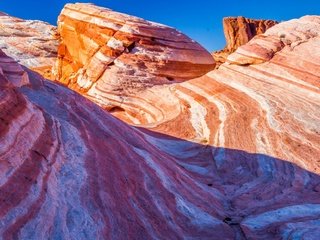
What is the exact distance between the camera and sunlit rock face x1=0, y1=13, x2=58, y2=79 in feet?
138

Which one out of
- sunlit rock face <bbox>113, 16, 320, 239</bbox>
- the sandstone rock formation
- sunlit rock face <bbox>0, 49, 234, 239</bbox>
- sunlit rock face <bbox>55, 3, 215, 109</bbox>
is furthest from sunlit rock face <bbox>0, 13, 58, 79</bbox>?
sunlit rock face <bbox>0, 49, 234, 239</bbox>

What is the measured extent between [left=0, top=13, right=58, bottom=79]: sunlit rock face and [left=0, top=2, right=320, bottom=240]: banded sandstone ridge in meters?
22.2

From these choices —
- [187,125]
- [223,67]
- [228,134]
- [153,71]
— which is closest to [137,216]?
[228,134]

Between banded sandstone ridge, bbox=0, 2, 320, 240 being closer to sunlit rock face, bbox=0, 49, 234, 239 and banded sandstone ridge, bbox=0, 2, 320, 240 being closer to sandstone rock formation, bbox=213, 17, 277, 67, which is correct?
sunlit rock face, bbox=0, 49, 234, 239

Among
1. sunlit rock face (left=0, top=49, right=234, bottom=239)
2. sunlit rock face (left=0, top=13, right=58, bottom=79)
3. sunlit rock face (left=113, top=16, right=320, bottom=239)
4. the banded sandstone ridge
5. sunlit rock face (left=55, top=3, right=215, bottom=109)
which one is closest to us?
sunlit rock face (left=0, top=49, right=234, bottom=239)

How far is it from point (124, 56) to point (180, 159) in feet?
49.9

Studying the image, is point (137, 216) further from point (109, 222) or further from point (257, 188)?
point (257, 188)

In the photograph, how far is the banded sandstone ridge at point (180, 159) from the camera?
781 centimetres

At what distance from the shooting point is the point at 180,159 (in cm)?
1556

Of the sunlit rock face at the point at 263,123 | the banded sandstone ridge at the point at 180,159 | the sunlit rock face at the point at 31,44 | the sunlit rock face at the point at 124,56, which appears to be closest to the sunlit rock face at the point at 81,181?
the banded sandstone ridge at the point at 180,159

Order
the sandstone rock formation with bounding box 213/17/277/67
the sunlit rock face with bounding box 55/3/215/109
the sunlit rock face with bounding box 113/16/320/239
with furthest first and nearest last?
the sandstone rock formation with bounding box 213/17/277/67
the sunlit rock face with bounding box 55/3/215/109
the sunlit rock face with bounding box 113/16/320/239

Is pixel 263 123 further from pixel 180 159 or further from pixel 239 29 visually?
pixel 239 29

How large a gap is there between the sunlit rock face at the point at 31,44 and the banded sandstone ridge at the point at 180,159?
875 inches

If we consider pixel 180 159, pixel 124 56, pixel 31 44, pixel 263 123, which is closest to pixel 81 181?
pixel 180 159
